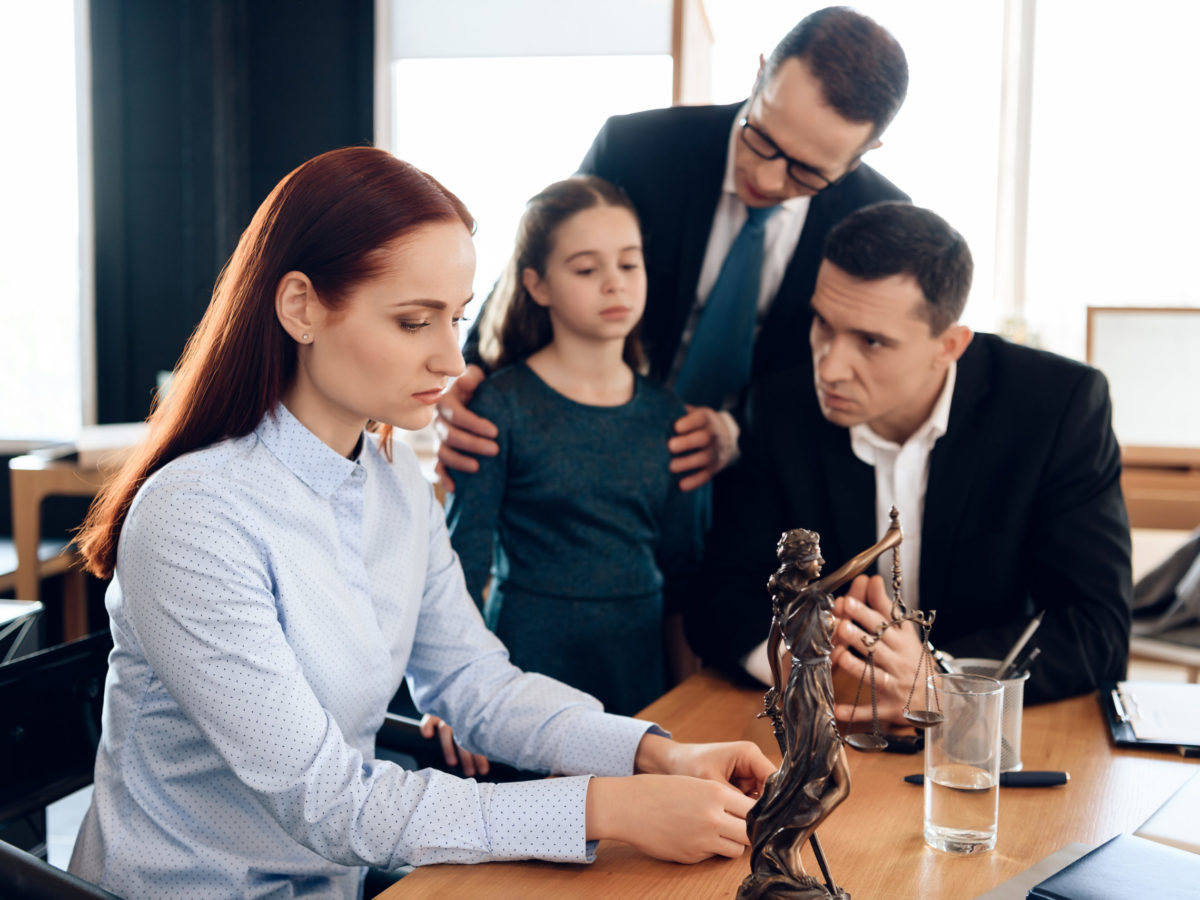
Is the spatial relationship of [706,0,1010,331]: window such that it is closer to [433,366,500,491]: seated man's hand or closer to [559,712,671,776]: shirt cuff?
[433,366,500,491]: seated man's hand

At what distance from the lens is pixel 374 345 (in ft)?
3.76

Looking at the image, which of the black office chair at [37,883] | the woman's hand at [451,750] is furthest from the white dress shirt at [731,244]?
the black office chair at [37,883]

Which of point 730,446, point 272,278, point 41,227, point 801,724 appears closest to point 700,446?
point 730,446

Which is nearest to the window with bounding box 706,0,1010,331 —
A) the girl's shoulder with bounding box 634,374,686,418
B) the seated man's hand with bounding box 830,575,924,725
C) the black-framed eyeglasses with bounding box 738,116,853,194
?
the black-framed eyeglasses with bounding box 738,116,853,194

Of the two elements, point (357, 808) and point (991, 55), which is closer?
point (357, 808)

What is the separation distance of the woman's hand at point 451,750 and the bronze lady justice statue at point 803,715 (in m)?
0.68

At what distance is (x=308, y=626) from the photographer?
3.63 feet

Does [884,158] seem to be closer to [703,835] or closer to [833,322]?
[833,322]

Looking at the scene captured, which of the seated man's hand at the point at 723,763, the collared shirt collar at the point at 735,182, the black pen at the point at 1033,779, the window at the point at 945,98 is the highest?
the window at the point at 945,98

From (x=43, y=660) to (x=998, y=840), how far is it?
3.16 feet

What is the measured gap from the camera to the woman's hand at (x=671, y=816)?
94 cm

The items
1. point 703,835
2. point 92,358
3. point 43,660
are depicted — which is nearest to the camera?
point 703,835

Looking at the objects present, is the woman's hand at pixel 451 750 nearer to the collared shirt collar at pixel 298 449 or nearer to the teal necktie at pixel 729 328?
the collared shirt collar at pixel 298 449

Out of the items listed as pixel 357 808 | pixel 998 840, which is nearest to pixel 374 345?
pixel 357 808
